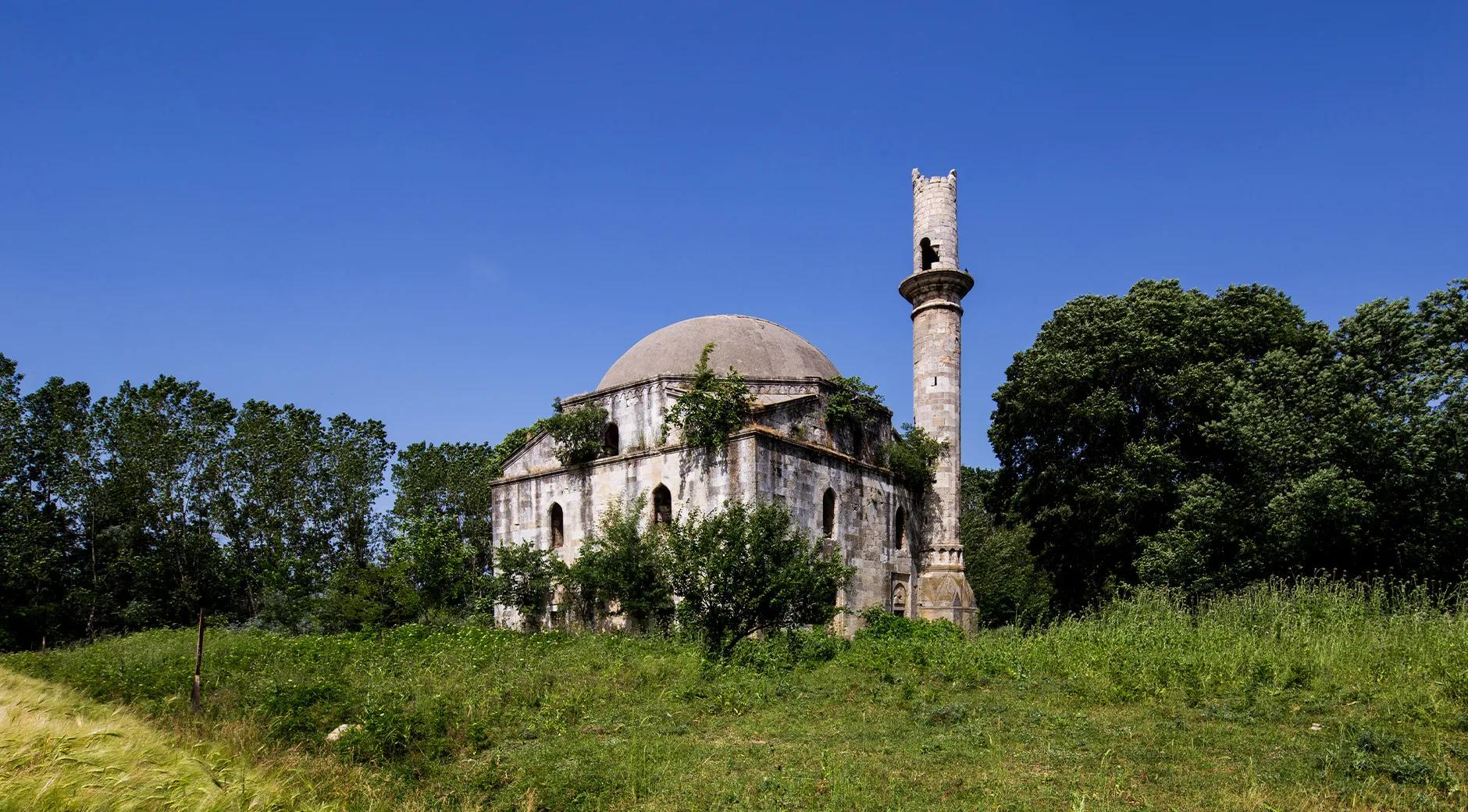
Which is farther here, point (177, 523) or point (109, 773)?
point (177, 523)

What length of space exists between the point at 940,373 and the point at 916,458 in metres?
2.23

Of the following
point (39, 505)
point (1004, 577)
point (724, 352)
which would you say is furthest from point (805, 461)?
point (39, 505)

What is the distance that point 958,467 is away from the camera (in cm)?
2284

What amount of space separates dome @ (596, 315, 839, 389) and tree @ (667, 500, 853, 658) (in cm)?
800

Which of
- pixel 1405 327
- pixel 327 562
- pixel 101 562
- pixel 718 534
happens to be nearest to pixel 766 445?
pixel 718 534

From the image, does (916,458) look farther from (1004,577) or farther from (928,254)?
(1004,577)

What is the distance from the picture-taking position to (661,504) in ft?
67.5

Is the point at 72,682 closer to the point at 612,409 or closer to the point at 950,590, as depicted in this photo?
the point at 612,409

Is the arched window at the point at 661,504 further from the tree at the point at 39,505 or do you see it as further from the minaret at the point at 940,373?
the tree at the point at 39,505

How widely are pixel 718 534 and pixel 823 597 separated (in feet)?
7.08

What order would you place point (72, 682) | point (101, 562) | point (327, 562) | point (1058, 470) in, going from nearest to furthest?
point (72, 682), point (1058, 470), point (101, 562), point (327, 562)

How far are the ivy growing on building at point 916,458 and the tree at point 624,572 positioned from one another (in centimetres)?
636

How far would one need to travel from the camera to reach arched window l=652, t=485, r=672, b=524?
20406 mm

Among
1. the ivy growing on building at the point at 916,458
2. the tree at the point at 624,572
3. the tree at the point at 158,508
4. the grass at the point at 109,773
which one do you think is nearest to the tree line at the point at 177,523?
the tree at the point at 158,508
